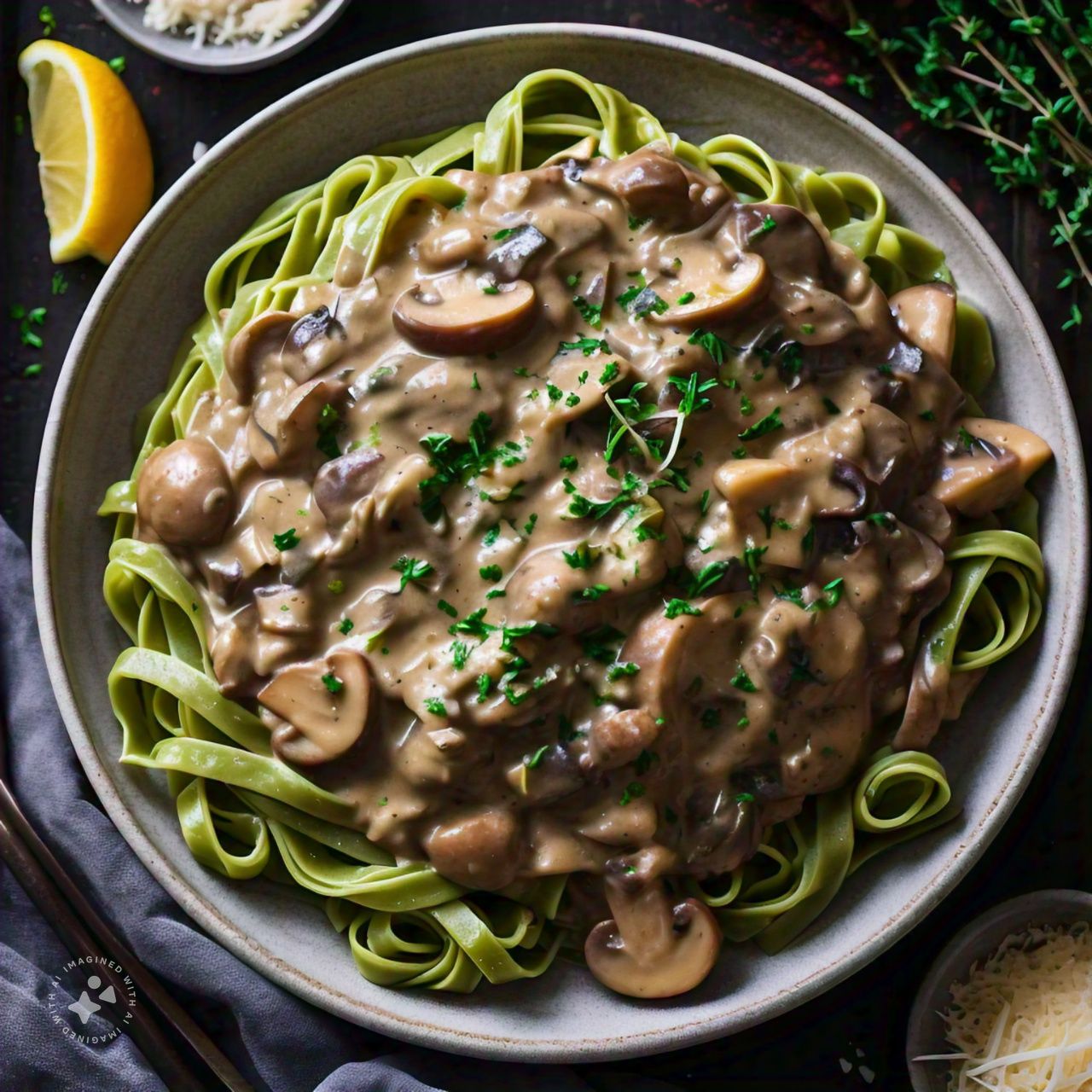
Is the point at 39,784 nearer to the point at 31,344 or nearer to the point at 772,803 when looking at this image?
the point at 31,344

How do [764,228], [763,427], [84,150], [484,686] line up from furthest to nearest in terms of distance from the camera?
[84,150], [764,228], [763,427], [484,686]

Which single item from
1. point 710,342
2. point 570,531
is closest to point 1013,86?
point 710,342

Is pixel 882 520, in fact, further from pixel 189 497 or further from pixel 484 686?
pixel 189 497

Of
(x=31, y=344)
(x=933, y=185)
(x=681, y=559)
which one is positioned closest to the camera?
(x=681, y=559)

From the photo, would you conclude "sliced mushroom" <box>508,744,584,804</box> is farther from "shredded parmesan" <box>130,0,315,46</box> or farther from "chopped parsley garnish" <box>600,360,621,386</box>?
"shredded parmesan" <box>130,0,315,46</box>

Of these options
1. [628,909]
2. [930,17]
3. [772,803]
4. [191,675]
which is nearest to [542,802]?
[628,909]

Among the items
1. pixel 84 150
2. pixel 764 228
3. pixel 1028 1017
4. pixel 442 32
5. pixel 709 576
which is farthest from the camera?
pixel 442 32
